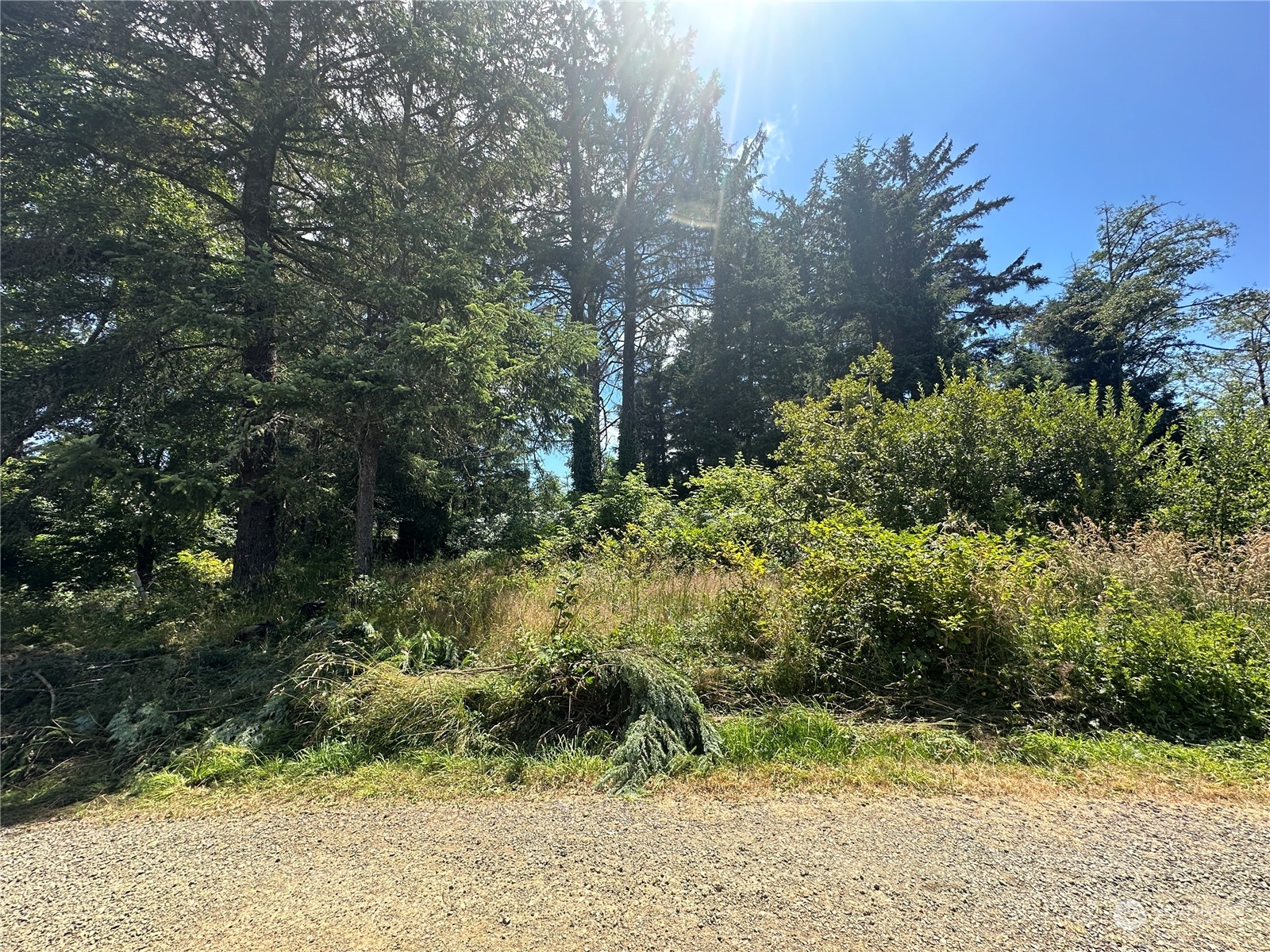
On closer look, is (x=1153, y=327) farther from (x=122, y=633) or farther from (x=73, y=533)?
(x=73, y=533)

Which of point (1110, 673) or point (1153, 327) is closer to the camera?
point (1110, 673)

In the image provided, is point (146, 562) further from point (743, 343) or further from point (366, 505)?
point (743, 343)

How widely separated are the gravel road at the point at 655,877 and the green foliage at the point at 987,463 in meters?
5.06

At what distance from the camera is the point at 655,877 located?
2.35 m

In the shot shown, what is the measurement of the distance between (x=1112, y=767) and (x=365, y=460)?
855 centimetres

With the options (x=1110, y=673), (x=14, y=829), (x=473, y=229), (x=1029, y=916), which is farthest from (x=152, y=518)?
(x=1110, y=673)

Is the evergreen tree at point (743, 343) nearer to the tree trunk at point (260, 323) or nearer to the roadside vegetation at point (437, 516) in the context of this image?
the roadside vegetation at point (437, 516)

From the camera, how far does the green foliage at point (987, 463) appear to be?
7246 mm

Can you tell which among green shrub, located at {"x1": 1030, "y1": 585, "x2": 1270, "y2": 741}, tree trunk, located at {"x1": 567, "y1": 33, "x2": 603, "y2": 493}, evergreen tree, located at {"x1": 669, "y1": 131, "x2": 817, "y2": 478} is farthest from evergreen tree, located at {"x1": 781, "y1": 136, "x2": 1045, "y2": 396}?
green shrub, located at {"x1": 1030, "y1": 585, "x2": 1270, "y2": 741}

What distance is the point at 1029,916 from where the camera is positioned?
208 cm

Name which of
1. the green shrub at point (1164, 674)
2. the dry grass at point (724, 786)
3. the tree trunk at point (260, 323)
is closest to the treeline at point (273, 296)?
the tree trunk at point (260, 323)

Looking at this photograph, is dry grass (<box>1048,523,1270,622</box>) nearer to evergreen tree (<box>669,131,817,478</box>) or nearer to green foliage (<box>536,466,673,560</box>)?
→ green foliage (<box>536,466,673,560</box>)

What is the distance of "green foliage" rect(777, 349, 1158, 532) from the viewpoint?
285 inches

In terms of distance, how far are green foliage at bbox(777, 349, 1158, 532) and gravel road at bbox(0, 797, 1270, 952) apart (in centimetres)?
506
